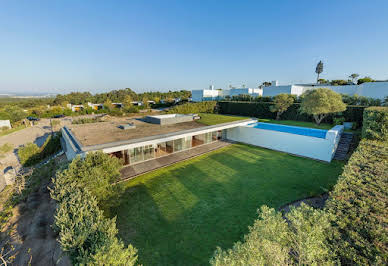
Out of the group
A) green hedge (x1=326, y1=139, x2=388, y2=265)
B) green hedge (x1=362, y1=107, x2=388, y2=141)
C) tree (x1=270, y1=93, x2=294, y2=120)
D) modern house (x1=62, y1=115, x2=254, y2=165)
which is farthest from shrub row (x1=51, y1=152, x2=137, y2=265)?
tree (x1=270, y1=93, x2=294, y2=120)

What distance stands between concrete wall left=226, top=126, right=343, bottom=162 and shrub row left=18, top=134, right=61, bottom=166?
2188 centimetres

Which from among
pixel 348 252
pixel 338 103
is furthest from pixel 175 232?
pixel 338 103

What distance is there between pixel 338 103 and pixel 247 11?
666 inches

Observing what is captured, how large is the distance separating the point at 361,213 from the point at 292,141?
13.3 meters

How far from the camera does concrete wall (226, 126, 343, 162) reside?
47.8ft

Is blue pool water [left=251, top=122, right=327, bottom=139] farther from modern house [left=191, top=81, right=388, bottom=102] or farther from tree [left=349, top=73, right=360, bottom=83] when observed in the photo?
tree [left=349, top=73, right=360, bottom=83]

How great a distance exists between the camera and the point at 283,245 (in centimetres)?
388

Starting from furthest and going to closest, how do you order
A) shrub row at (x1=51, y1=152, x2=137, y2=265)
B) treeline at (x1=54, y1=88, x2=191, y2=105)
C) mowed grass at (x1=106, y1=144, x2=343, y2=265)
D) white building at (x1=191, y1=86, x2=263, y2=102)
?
treeline at (x1=54, y1=88, x2=191, y2=105) → white building at (x1=191, y1=86, x2=263, y2=102) → mowed grass at (x1=106, y1=144, x2=343, y2=265) → shrub row at (x1=51, y1=152, x2=137, y2=265)

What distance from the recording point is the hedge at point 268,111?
19.5 meters

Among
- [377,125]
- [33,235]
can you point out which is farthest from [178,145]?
[377,125]

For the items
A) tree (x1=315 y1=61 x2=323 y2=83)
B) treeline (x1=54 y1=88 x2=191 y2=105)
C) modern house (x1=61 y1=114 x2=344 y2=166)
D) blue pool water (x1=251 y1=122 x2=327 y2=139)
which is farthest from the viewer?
treeline (x1=54 y1=88 x2=191 y2=105)

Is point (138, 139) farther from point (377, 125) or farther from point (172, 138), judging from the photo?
point (377, 125)

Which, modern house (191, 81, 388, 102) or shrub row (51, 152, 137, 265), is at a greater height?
modern house (191, 81, 388, 102)

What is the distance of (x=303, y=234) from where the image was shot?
147 inches
